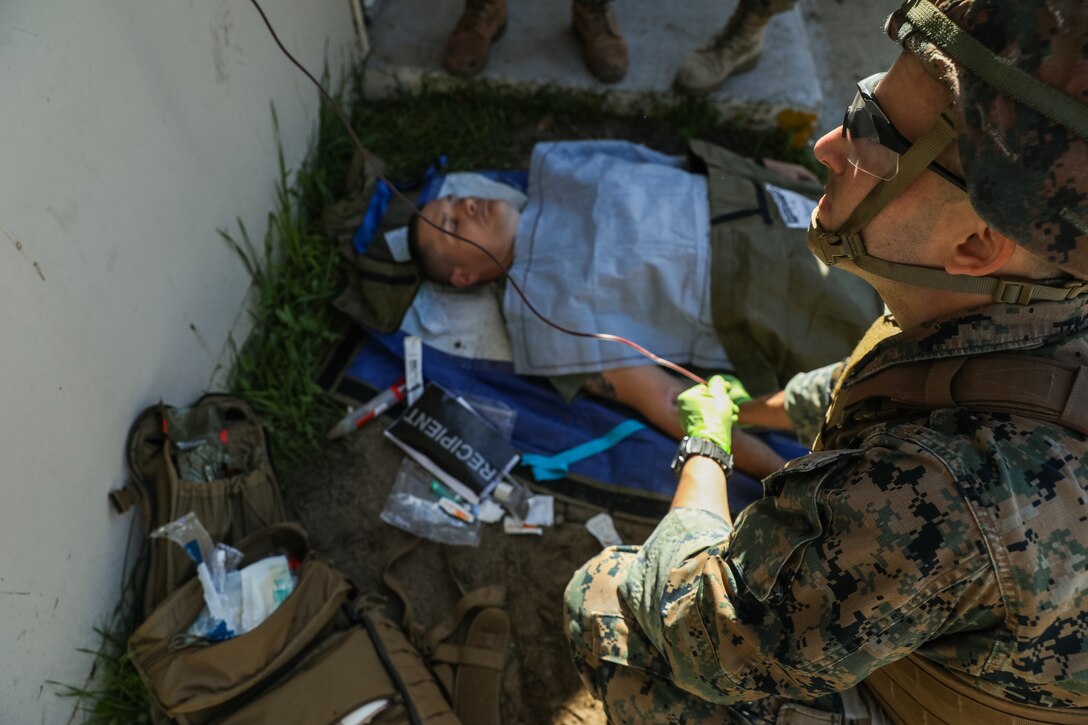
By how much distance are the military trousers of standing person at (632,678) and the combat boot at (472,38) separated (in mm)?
2672

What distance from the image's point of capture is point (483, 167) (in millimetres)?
3703

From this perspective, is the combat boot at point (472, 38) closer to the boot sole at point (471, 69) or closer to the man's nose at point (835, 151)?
the boot sole at point (471, 69)

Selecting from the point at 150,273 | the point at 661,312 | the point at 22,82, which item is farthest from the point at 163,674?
the point at 661,312

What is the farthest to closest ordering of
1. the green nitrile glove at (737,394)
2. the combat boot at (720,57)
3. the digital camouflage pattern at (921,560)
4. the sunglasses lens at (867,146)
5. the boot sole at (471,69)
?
1. the boot sole at (471,69)
2. the combat boot at (720,57)
3. the green nitrile glove at (737,394)
4. the sunglasses lens at (867,146)
5. the digital camouflage pattern at (921,560)

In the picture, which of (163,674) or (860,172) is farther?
(163,674)

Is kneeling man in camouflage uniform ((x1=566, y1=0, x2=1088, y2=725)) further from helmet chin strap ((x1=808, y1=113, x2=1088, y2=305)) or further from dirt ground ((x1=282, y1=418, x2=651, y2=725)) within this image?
dirt ground ((x1=282, y1=418, x2=651, y2=725))

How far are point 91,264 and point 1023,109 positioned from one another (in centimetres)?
205

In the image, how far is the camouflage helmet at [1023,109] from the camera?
39.4 inches

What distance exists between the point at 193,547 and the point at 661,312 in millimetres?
1798

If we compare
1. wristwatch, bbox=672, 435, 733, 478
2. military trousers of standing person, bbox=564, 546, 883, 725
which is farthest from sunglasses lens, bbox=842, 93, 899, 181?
military trousers of standing person, bbox=564, 546, 883, 725

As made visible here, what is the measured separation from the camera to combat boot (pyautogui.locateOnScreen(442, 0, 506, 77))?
372 centimetres

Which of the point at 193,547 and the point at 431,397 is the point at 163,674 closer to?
the point at 193,547

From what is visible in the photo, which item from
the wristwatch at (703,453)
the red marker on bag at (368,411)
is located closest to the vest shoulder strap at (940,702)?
the wristwatch at (703,453)

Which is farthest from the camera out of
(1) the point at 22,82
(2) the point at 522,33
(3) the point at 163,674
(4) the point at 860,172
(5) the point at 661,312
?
(2) the point at 522,33
